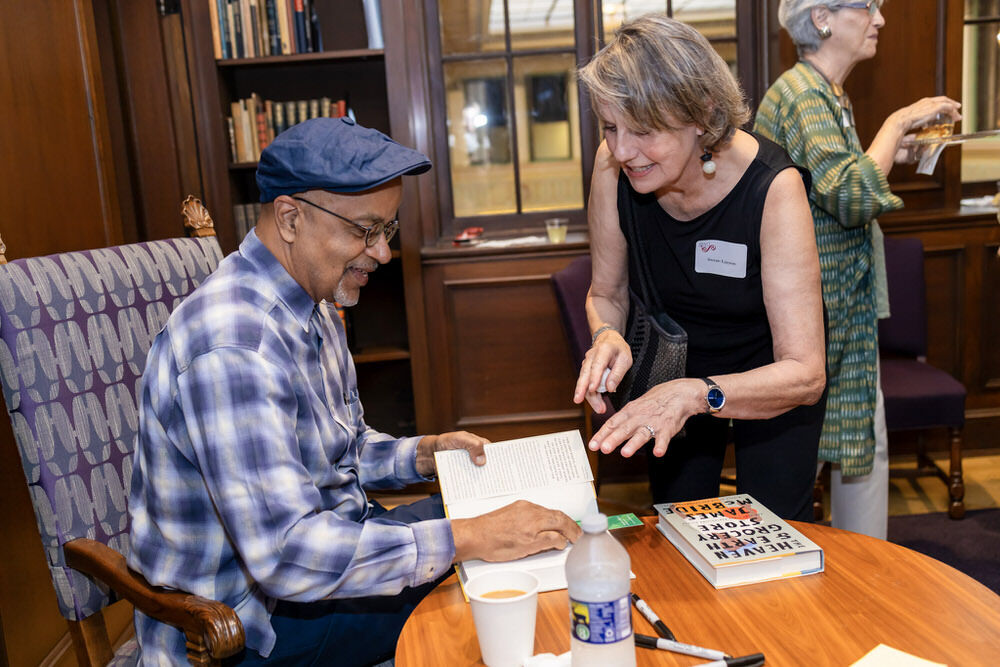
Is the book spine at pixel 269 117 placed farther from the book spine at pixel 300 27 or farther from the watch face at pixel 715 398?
the watch face at pixel 715 398

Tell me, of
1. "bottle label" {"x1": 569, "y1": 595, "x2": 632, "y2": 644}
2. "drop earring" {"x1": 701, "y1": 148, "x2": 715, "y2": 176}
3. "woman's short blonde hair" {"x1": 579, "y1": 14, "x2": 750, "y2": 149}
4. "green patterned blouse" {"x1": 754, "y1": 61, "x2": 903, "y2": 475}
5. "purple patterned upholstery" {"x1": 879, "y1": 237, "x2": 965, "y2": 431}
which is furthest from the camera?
"purple patterned upholstery" {"x1": 879, "y1": 237, "x2": 965, "y2": 431}

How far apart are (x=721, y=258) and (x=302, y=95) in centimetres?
256

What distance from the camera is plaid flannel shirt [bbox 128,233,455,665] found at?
1.14 meters

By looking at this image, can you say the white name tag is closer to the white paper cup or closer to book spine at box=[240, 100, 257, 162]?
the white paper cup

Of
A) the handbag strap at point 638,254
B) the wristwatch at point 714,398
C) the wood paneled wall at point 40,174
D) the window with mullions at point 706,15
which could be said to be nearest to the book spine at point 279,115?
the wood paneled wall at point 40,174

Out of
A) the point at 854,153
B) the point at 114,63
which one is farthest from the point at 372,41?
the point at 854,153

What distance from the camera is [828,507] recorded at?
3.18m

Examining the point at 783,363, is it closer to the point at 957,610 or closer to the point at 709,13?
the point at 957,610

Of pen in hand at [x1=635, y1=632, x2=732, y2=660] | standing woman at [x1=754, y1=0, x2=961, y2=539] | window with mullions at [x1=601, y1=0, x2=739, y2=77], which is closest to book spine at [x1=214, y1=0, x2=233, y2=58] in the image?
window with mullions at [x1=601, y1=0, x2=739, y2=77]

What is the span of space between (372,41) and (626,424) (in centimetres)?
239

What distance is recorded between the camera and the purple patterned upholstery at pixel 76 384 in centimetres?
136

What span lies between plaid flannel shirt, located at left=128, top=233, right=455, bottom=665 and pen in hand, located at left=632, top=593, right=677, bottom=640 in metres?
0.27

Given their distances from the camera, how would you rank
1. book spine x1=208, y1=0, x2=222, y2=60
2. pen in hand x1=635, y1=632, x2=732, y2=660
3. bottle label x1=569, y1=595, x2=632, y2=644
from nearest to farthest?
bottle label x1=569, y1=595, x2=632, y2=644
pen in hand x1=635, y1=632, x2=732, y2=660
book spine x1=208, y1=0, x2=222, y2=60

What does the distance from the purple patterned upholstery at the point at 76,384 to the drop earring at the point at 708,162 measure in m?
1.10
